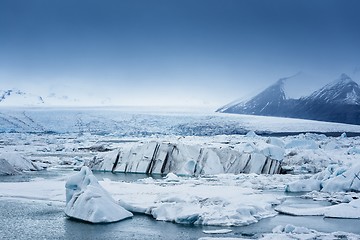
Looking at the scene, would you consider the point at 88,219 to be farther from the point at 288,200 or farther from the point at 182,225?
the point at 288,200

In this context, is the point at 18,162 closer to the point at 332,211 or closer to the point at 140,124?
the point at 332,211

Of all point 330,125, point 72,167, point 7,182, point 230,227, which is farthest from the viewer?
point 330,125

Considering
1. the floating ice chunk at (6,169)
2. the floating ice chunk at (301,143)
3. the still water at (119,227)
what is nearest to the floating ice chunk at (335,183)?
the still water at (119,227)

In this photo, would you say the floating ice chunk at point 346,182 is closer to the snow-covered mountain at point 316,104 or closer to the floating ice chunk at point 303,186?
the floating ice chunk at point 303,186

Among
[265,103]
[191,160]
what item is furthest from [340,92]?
[191,160]

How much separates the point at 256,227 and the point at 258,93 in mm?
71275

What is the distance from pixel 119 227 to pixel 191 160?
9.04 metres

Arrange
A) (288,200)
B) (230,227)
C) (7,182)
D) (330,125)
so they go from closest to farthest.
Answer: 1. (230,227)
2. (288,200)
3. (7,182)
4. (330,125)

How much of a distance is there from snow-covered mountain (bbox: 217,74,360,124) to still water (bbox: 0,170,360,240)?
2301 inches

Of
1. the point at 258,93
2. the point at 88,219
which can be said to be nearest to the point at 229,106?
the point at 258,93

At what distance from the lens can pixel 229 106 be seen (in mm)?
75000

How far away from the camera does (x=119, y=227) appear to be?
8.55 m

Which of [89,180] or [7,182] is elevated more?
[89,180]

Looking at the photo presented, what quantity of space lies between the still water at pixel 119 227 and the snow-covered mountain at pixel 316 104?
58.5 metres
